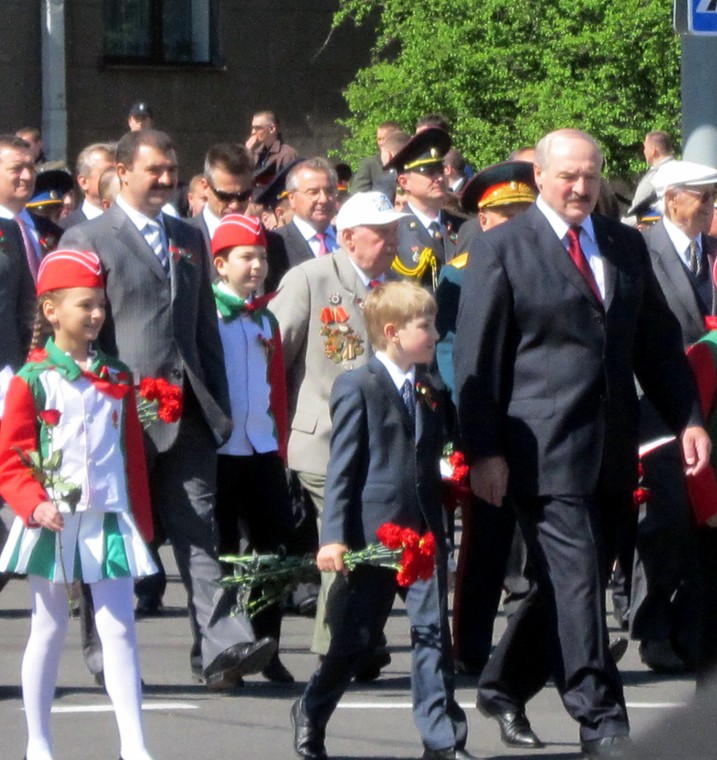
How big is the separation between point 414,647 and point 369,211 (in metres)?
2.00

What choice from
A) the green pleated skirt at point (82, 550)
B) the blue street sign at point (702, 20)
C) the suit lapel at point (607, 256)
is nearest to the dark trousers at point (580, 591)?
the suit lapel at point (607, 256)

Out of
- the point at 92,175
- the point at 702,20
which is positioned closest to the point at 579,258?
the point at 702,20

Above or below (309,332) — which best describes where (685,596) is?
below

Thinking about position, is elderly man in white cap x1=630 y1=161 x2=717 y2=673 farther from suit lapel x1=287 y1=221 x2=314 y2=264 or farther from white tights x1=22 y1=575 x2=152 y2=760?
white tights x1=22 y1=575 x2=152 y2=760

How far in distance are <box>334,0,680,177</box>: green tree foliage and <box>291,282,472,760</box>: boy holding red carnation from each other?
1133 centimetres

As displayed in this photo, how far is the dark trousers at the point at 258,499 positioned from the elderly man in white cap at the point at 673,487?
1.46 metres

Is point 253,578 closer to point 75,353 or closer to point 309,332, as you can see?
point 75,353

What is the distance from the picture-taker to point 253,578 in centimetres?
658

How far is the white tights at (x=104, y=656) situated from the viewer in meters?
6.15

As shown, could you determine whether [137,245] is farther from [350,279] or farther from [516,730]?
[516,730]

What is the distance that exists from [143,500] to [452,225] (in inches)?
221

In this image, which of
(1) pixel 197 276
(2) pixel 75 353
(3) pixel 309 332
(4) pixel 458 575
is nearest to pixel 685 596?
(4) pixel 458 575

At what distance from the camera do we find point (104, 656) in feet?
20.5

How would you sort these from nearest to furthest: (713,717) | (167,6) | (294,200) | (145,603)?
(713,717) < (145,603) < (294,200) < (167,6)
